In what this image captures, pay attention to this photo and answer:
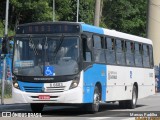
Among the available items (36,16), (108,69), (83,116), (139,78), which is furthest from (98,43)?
(36,16)

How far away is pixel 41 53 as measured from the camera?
20203 millimetres

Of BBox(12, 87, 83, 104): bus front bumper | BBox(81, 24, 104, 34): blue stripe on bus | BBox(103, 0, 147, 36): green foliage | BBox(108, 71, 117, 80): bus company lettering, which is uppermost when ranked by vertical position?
BBox(103, 0, 147, 36): green foliage

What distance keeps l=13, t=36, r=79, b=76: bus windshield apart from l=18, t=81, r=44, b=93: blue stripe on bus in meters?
0.32

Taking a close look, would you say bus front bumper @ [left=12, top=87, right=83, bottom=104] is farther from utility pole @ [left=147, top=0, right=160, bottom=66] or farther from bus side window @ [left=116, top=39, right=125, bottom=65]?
utility pole @ [left=147, top=0, right=160, bottom=66]

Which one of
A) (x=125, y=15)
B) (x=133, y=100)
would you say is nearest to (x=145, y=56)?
(x=133, y=100)

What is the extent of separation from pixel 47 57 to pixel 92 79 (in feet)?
5.90

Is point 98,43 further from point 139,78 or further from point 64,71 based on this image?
point 139,78

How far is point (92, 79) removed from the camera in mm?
20844

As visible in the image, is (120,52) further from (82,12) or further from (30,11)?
(82,12)

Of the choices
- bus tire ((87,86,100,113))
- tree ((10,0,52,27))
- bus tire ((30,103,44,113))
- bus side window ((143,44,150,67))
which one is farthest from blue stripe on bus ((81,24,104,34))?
tree ((10,0,52,27))

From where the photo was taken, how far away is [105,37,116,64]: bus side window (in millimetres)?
22516

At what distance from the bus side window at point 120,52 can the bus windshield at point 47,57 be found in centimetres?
374

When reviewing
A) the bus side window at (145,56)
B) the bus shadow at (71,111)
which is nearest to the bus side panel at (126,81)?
the bus side window at (145,56)

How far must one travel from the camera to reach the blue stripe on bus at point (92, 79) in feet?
66.5
